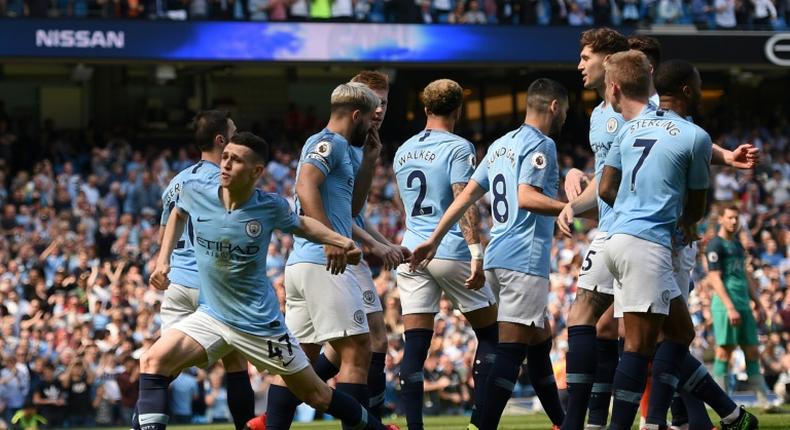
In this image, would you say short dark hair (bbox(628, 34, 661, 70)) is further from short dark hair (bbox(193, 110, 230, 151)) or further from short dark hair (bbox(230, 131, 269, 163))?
short dark hair (bbox(230, 131, 269, 163))

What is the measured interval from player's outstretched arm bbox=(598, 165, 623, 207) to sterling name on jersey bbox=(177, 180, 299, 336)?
70.0 inches

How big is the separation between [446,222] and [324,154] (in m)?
1.10

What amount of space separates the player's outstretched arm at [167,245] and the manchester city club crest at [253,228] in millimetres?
937

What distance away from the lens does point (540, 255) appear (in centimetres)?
902

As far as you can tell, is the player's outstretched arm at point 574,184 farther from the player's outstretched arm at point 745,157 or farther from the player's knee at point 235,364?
the player's knee at point 235,364

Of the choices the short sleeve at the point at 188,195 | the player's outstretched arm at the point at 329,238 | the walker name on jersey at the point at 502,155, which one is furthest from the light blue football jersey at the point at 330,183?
the walker name on jersey at the point at 502,155

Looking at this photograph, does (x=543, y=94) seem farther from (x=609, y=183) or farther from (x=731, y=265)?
(x=731, y=265)

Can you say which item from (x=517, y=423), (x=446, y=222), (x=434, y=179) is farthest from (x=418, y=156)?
(x=517, y=423)

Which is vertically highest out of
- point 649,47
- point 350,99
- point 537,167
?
point 649,47

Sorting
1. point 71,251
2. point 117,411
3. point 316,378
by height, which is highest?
point 316,378

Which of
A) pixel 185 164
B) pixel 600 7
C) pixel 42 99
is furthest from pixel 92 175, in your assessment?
pixel 600 7

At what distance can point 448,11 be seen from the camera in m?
29.1

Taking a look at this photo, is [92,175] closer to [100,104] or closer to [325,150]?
[100,104]

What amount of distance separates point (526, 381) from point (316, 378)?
36.1 ft
